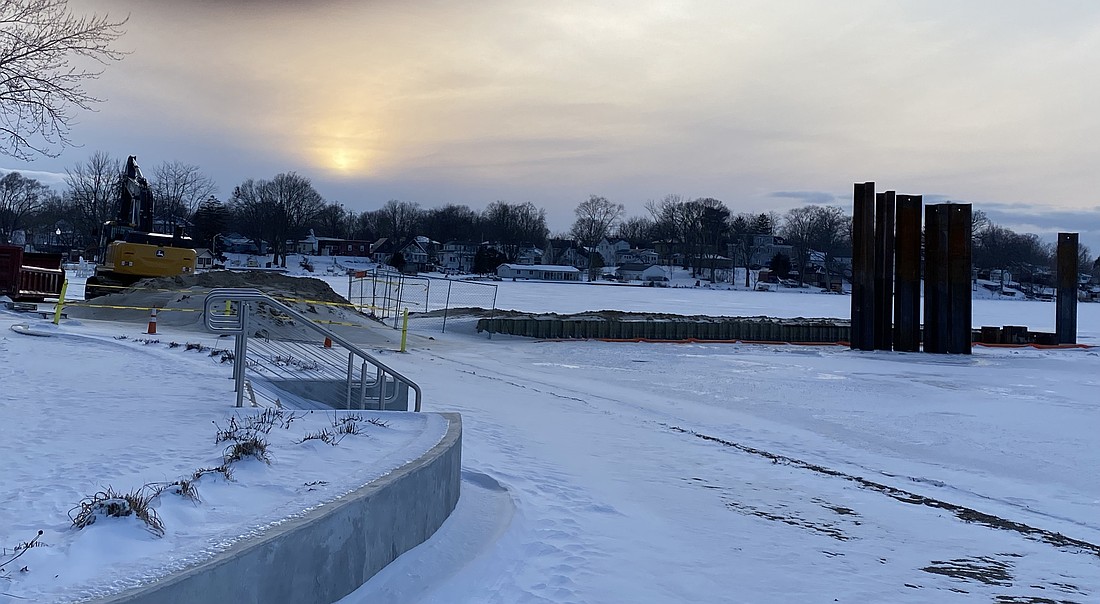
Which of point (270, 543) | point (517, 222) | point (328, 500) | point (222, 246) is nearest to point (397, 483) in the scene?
point (328, 500)

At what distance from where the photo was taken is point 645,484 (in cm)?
923

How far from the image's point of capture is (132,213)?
40.0 metres

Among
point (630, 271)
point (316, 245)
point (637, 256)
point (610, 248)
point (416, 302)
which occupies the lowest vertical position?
point (416, 302)

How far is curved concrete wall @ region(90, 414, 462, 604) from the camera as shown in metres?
3.79

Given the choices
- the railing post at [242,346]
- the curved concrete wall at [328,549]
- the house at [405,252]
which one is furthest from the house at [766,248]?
the curved concrete wall at [328,549]

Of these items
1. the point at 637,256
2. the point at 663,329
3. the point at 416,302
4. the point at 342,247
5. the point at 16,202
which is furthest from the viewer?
the point at 637,256

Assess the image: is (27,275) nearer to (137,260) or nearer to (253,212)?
(137,260)

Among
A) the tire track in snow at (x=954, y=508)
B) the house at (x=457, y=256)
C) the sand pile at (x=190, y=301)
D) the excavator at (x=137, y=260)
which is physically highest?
the house at (x=457, y=256)

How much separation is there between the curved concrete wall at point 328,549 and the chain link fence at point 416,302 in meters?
24.6

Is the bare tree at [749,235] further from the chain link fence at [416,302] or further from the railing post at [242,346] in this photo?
the railing post at [242,346]

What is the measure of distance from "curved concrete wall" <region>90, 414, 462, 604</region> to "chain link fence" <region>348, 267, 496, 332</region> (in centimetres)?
2463

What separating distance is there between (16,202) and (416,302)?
106504mm

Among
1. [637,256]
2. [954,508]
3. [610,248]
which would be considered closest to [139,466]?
[954,508]

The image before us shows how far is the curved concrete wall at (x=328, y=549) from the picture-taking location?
12.5 feet
